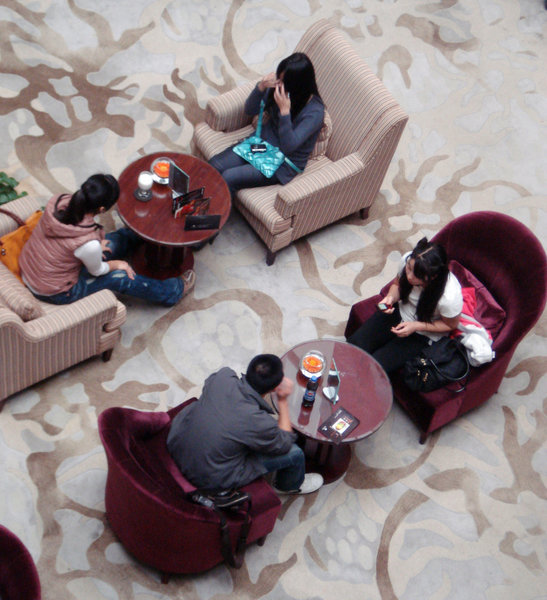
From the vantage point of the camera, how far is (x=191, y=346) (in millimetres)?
5102

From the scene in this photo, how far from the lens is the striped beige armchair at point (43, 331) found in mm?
4273

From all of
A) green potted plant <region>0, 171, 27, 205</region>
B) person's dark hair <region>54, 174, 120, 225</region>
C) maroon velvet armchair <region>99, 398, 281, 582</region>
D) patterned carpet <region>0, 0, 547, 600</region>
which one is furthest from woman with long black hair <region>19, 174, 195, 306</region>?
maroon velvet armchair <region>99, 398, 281, 582</region>

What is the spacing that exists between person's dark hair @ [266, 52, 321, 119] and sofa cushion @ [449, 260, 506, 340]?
4.79ft

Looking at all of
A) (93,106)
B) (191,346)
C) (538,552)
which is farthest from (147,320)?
(538,552)

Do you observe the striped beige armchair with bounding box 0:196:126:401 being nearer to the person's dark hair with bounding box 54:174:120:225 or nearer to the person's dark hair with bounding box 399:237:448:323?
the person's dark hair with bounding box 54:174:120:225

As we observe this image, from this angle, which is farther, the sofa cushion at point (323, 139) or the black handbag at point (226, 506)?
the sofa cushion at point (323, 139)

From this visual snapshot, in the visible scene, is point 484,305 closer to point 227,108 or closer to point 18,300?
point 227,108

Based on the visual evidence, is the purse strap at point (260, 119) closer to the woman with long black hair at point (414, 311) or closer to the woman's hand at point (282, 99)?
the woman's hand at point (282, 99)

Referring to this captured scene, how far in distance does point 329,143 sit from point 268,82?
67cm

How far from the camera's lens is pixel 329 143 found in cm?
580

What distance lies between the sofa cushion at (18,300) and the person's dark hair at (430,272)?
207cm

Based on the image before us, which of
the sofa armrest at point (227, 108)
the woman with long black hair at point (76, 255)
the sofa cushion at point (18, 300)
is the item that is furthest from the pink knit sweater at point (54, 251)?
the sofa armrest at point (227, 108)

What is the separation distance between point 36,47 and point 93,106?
2.53ft

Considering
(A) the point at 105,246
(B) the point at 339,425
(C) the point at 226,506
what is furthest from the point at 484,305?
(A) the point at 105,246
